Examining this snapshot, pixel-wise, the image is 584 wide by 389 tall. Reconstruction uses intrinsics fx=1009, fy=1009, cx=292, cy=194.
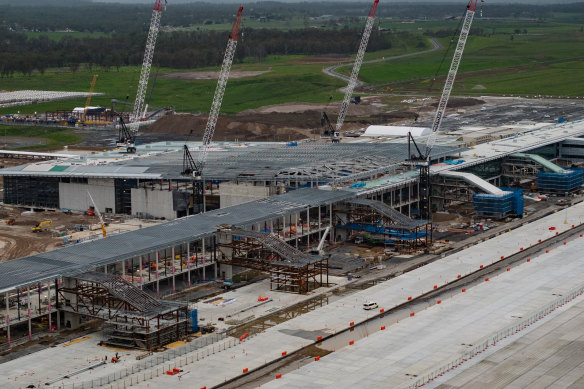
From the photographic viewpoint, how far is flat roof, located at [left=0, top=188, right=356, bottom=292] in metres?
70.9

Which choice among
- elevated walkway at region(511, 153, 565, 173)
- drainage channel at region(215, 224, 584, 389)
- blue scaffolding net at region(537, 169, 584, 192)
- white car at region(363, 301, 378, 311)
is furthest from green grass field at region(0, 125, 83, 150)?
white car at region(363, 301, 378, 311)

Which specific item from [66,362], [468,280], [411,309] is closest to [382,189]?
[468,280]

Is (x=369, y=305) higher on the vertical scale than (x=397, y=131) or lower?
lower

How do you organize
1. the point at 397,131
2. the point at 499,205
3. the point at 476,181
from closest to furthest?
the point at 499,205
the point at 476,181
the point at 397,131

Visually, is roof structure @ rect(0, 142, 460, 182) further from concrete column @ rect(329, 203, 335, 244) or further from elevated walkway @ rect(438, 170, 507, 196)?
concrete column @ rect(329, 203, 335, 244)

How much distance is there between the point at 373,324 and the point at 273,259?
1523 centimetres

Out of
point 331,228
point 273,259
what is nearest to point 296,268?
point 273,259

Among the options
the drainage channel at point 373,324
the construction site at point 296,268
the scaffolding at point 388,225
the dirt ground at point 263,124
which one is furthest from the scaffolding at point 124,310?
the dirt ground at point 263,124

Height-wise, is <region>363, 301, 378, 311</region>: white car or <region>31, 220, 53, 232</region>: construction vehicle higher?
<region>31, 220, 53, 232</region>: construction vehicle

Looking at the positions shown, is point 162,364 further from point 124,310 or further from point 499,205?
point 499,205

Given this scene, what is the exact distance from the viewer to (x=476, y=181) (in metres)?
112

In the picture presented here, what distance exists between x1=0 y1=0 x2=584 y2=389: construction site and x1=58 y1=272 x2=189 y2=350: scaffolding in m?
0.15

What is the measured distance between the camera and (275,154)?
12469 centimetres

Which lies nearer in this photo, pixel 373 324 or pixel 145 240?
pixel 373 324
